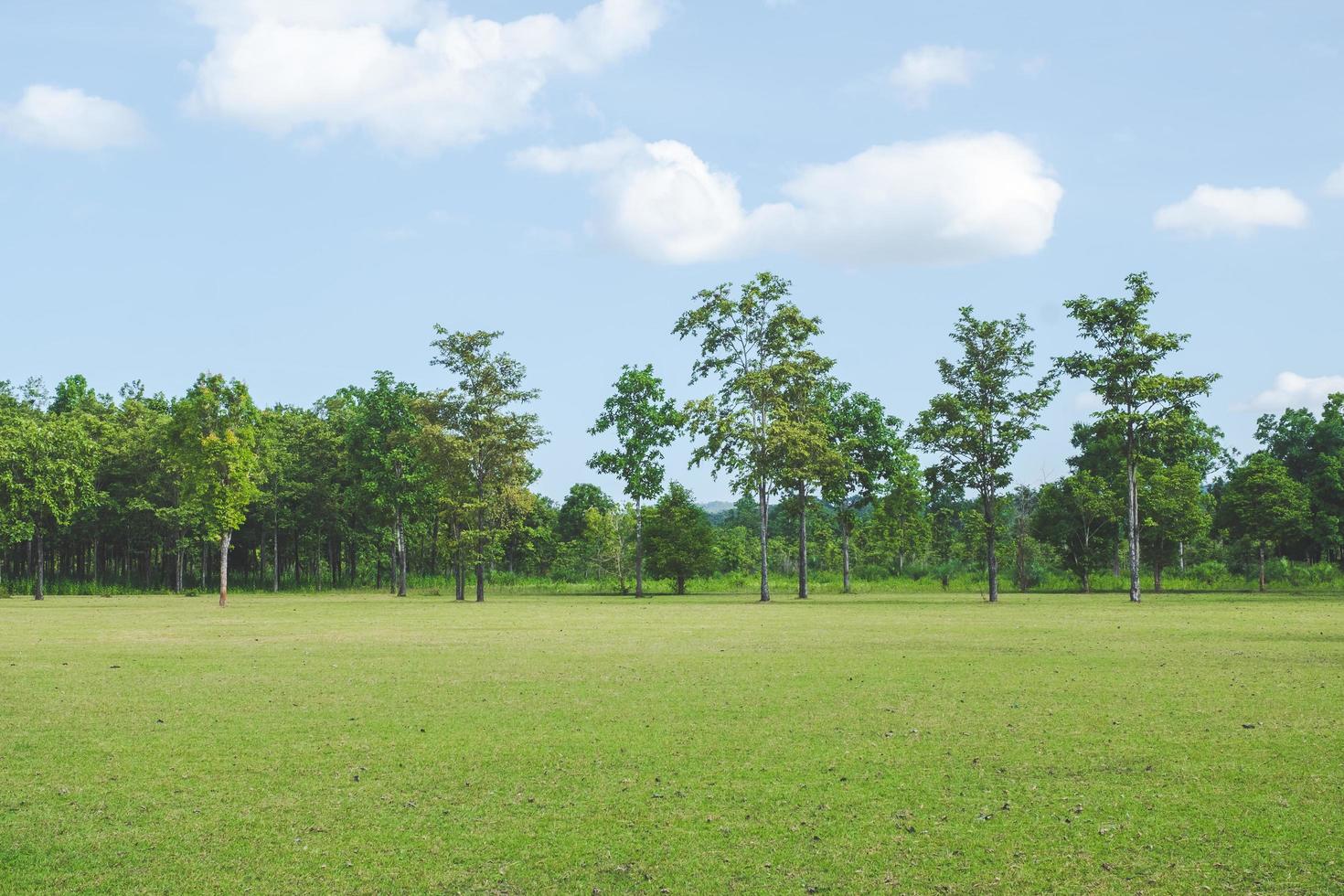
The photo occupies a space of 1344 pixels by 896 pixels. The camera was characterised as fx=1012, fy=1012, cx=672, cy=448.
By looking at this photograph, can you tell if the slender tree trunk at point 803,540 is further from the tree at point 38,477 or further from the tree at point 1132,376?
the tree at point 38,477

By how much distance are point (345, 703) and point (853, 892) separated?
10057 millimetres

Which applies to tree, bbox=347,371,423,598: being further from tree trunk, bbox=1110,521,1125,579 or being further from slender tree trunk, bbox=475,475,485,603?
tree trunk, bbox=1110,521,1125,579

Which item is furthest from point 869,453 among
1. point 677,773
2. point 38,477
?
point 677,773

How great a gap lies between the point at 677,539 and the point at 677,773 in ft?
194

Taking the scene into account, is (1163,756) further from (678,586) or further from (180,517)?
(180,517)

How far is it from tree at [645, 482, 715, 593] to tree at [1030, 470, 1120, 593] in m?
25.6

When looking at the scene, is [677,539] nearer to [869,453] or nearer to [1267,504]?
[869,453]

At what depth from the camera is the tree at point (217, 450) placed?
5119 cm

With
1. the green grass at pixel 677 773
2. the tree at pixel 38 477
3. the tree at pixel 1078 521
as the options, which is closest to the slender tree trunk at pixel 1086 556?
the tree at pixel 1078 521

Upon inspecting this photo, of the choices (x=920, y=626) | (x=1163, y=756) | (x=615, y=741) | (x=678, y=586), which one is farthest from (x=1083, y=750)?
(x=678, y=586)

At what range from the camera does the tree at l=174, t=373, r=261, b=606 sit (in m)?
51.2

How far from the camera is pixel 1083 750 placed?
11.0 m

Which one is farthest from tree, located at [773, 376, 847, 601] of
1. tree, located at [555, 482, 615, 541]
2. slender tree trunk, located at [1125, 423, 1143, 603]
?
tree, located at [555, 482, 615, 541]

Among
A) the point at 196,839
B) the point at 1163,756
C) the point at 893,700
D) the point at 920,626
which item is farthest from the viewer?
the point at 920,626
